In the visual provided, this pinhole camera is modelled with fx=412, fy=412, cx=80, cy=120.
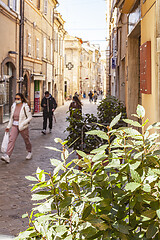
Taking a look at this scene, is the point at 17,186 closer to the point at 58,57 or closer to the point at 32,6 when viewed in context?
the point at 32,6

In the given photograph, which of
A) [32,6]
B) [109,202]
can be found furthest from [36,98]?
[109,202]

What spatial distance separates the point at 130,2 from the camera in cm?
884

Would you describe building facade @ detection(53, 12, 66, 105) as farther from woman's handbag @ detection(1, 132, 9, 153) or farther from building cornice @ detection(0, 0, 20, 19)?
woman's handbag @ detection(1, 132, 9, 153)

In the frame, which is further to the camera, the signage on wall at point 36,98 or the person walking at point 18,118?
A: the signage on wall at point 36,98

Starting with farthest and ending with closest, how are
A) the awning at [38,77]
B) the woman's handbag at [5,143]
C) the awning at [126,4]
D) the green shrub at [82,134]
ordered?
the awning at [38,77] → the woman's handbag at [5,143] → the awning at [126,4] → the green shrub at [82,134]

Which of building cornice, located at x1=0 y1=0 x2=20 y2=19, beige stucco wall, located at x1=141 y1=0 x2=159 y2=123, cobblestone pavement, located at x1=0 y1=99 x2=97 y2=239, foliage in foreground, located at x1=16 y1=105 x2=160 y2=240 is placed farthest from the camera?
building cornice, located at x1=0 y1=0 x2=20 y2=19

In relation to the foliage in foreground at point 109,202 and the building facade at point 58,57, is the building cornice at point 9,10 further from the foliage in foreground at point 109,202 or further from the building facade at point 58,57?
the foliage in foreground at point 109,202

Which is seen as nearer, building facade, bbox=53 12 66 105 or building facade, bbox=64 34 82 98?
building facade, bbox=53 12 66 105

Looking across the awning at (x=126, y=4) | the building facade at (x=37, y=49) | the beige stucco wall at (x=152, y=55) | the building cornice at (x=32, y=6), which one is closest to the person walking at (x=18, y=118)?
the awning at (x=126, y=4)

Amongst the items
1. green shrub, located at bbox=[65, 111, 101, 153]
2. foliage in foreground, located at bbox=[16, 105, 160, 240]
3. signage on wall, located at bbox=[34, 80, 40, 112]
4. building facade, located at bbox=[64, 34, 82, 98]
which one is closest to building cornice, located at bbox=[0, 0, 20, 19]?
signage on wall, located at bbox=[34, 80, 40, 112]

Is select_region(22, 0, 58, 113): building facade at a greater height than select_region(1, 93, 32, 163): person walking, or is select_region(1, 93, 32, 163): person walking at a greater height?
select_region(22, 0, 58, 113): building facade

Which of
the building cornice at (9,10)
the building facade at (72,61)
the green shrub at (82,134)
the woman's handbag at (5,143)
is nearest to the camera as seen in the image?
the green shrub at (82,134)

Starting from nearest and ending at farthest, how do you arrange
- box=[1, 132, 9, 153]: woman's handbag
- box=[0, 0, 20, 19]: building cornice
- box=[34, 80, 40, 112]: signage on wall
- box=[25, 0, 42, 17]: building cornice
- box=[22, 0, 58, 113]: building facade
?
box=[1, 132, 9, 153]: woman's handbag, box=[0, 0, 20, 19]: building cornice, box=[25, 0, 42, 17]: building cornice, box=[22, 0, 58, 113]: building facade, box=[34, 80, 40, 112]: signage on wall

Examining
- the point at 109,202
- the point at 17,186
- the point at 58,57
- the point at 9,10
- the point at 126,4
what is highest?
the point at 58,57
